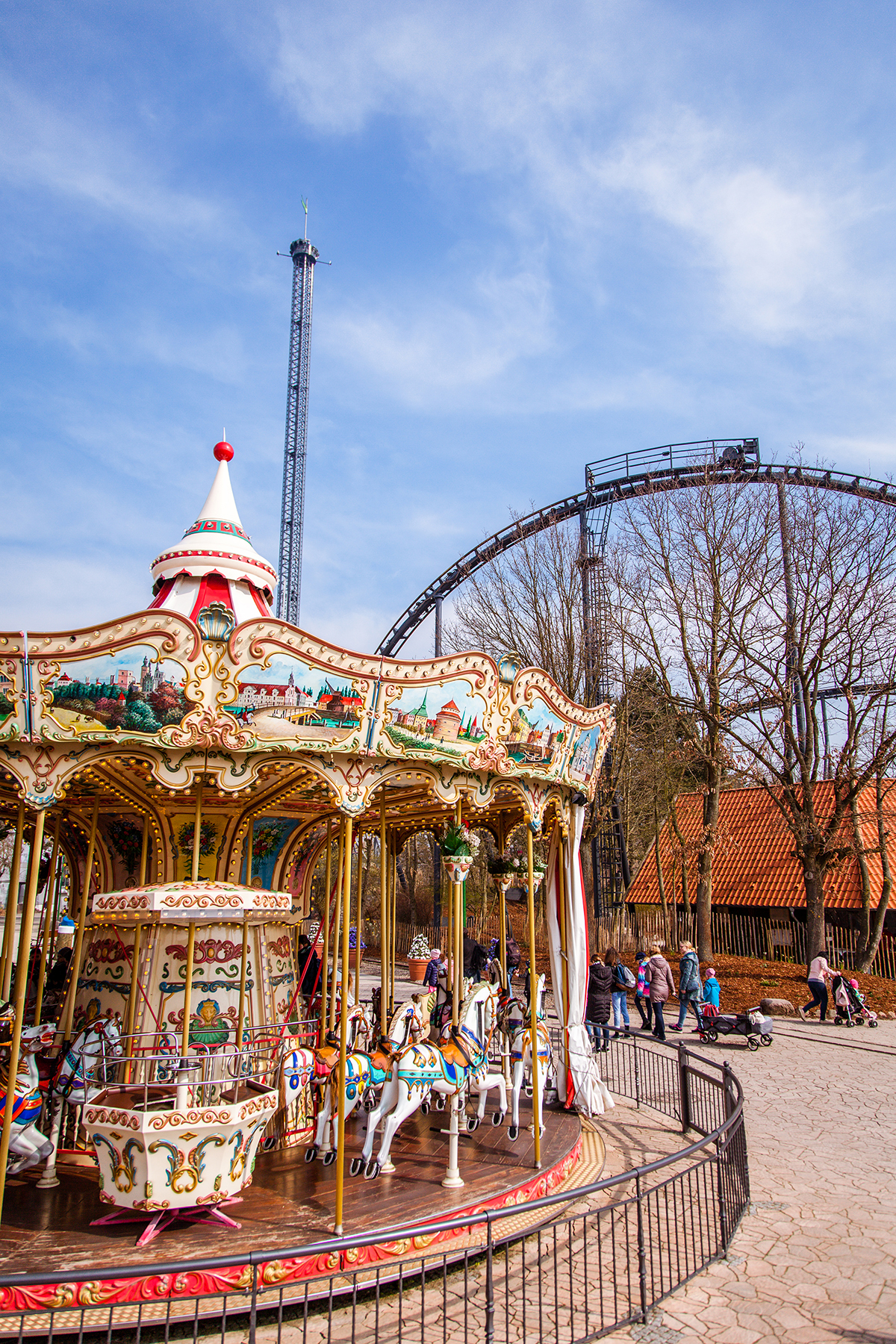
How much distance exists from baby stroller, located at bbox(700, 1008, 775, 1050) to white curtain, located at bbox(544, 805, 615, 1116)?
16.4 feet

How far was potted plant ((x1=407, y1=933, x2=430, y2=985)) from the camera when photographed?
21.5m

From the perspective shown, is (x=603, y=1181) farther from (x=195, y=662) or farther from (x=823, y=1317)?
(x=195, y=662)

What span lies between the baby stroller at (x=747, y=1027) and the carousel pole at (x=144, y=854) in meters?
10.1

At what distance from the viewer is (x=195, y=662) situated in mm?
6109

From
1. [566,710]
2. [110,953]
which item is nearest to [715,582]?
[566,710]

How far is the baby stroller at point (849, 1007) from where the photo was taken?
15359mm

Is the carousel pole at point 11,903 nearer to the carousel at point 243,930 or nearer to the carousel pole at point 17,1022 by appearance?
the carousel at point 243,930

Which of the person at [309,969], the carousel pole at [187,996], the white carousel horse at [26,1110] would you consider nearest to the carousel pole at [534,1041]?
the person at [309,969]

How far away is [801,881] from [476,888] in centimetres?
1565

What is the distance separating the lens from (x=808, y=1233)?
6238mm

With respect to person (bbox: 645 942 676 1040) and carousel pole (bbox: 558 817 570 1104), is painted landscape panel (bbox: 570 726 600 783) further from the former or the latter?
person (bbox: 645 942 676 1040)

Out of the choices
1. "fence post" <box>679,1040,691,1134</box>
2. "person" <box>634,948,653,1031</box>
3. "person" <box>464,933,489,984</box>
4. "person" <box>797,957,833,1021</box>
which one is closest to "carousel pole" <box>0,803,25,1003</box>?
"fence post" <box>679,1040,691,1134</box>

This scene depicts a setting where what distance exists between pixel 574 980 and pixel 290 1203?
4.16 metres

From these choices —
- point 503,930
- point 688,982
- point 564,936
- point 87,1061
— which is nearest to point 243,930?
point 87,1061
